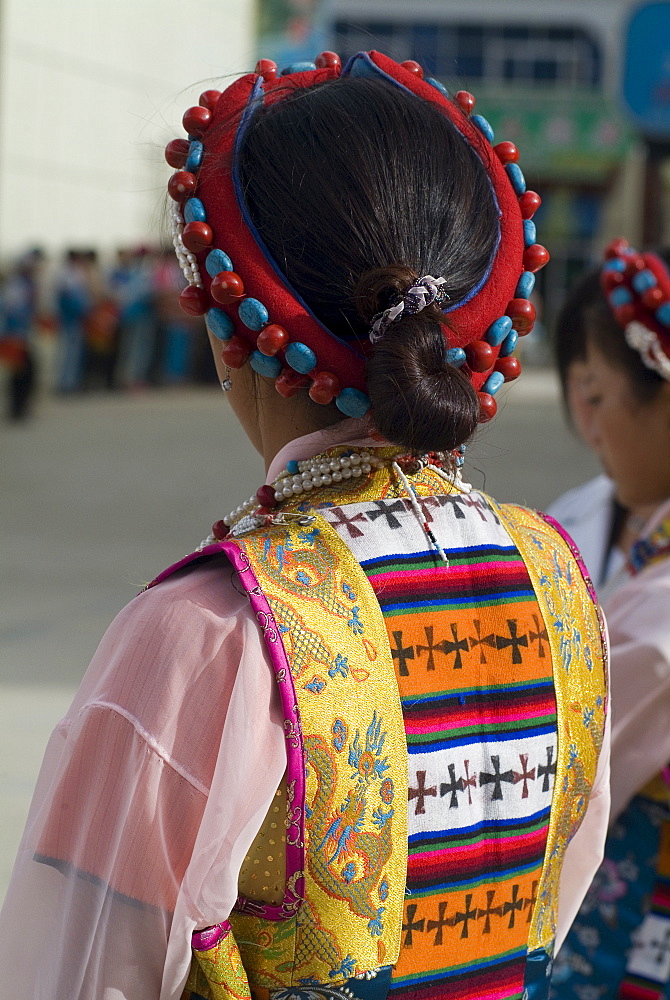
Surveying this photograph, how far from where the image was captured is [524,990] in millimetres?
1185

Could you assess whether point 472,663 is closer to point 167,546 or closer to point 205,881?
point 205,881

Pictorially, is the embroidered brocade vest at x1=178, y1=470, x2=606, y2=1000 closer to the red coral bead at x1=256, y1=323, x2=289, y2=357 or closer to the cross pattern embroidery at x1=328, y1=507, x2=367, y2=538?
the cross pattern embroidery at x1=328, y1=507, x2=367, y2=538

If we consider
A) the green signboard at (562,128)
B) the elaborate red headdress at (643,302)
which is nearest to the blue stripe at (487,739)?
the elaborate red headdress at (643,302)

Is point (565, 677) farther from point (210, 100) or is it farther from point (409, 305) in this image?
point (210, 100)

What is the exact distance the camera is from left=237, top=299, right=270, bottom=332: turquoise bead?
1.05m

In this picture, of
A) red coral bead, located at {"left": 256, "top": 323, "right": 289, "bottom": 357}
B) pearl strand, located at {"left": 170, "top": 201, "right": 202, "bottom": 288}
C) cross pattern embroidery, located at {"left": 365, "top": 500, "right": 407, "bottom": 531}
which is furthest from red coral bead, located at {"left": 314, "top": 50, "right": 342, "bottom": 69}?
cross pattern embroidery, located at {"left": 365, "top": 500, "right": 407, "bottom": 531}

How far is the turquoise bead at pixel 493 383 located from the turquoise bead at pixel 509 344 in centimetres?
3

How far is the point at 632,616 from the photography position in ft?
5.88

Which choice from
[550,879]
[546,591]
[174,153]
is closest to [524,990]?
[550,879]

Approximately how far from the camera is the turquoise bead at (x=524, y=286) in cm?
117

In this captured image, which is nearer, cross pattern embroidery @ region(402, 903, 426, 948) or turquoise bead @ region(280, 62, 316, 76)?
cross pattern embroidery @ region(402, 903, 426, 948)

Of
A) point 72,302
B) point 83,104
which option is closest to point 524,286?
point 72,302

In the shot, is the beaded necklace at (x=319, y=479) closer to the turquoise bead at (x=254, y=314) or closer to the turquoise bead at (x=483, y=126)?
the turquoise bead at (x=254, y=314)

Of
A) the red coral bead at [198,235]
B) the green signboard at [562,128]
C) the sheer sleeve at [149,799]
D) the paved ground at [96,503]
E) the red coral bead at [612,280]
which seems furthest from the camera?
the green signboard at [562,128]
